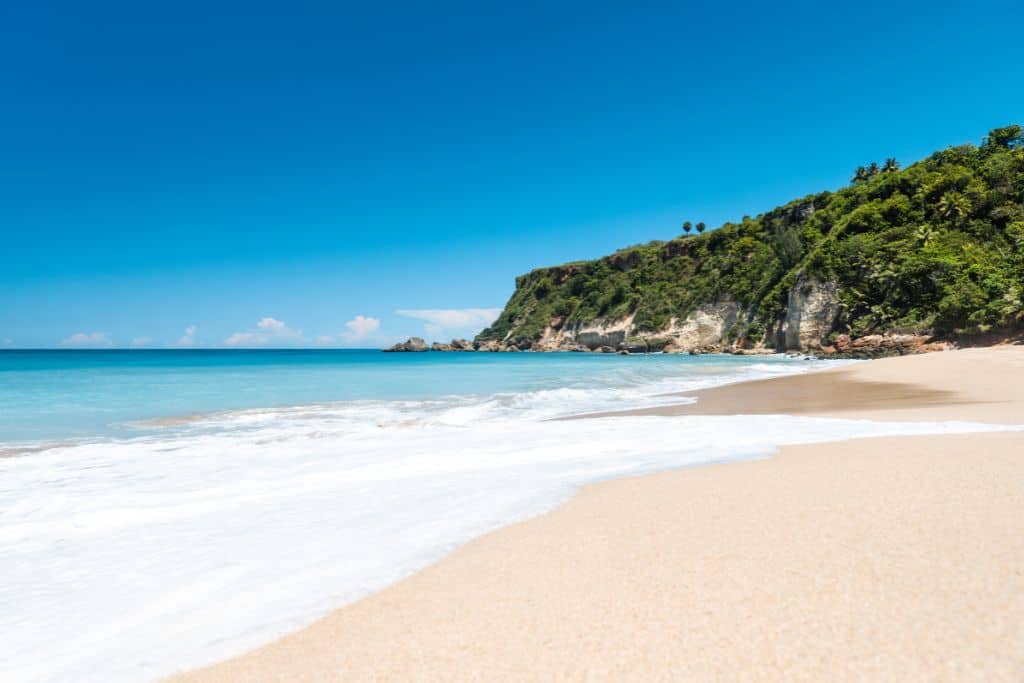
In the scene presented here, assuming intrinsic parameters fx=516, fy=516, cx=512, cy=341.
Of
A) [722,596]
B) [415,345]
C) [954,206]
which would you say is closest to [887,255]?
[954,206]

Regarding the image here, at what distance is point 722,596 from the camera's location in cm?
238

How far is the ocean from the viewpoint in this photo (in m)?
2.70

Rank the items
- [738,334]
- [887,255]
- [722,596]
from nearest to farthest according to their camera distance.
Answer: [722,596] → [887,255] → [738,334]

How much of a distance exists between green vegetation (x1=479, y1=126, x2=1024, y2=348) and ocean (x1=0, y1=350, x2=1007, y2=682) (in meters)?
33.6

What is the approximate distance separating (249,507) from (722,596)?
14.1 ft

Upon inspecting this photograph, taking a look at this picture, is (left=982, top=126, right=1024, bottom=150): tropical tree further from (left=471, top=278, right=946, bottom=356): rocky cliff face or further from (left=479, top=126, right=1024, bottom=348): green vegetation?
(left=471, top=278, right=946, bottom=356): rocky cliff face

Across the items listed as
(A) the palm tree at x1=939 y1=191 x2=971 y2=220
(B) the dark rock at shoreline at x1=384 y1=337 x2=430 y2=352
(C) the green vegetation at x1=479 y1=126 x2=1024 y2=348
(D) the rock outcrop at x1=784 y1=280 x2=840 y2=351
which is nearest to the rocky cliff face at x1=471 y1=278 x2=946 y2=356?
(D) the rock outcrop at x1=784 y1=280 x2=840 y2=351

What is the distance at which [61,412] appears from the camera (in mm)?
14633

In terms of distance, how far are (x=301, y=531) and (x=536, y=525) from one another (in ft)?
6.16

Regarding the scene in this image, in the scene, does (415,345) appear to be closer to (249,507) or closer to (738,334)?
(738,334)

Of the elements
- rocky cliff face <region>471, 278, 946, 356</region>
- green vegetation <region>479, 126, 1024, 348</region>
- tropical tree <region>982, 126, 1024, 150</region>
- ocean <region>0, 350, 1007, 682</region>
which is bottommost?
ocean <region>0, 350, 1007, 682</region>

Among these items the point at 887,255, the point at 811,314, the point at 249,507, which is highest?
the point at 887,255

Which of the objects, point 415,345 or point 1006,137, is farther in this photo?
point 415,345

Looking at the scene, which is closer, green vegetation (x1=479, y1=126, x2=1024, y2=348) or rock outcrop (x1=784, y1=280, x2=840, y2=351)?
green vegetation (x1=479, y1=126, x2=1024, y2=348)
